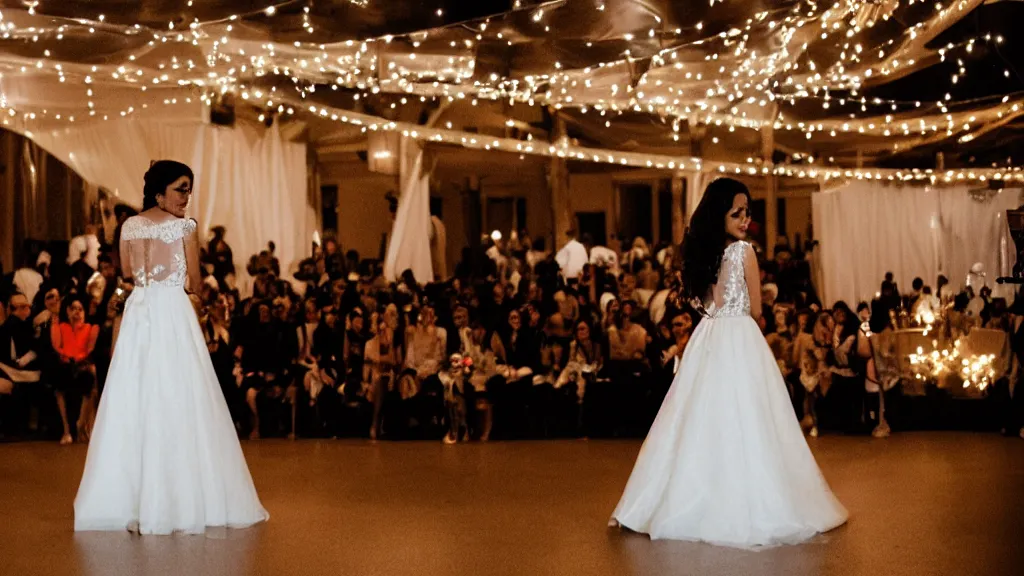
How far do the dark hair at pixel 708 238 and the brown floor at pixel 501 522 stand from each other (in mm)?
1147

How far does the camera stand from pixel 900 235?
14523mm

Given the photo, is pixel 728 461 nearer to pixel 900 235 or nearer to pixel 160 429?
pixel 160 429

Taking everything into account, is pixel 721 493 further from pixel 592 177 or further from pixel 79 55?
pixel 592 177

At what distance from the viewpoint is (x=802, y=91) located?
44.8 feet

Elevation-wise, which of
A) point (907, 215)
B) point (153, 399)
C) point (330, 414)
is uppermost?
point (907, 215)

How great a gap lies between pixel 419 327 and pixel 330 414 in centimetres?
98

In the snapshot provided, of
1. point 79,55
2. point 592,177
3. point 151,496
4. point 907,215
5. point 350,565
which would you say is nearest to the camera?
point 350,565

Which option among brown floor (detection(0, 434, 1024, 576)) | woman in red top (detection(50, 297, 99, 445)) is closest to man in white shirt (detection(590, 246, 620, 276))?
brown floor (detection(0, 434, 1024, 576))

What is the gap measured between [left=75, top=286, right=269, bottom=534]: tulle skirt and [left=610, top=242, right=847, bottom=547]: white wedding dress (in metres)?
1.77

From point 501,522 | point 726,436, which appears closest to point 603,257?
point 501,522

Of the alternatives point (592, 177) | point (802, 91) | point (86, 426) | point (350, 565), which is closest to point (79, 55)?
point (86, 426)

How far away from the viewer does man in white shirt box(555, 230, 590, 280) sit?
14.9 metres

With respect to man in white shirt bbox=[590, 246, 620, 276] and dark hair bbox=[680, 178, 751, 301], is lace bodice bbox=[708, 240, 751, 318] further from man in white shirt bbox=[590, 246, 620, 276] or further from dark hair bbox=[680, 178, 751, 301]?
man in white shirt bbox=[590, 246, 620, 276]

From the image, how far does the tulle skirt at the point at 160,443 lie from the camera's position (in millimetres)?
Result: 5855
